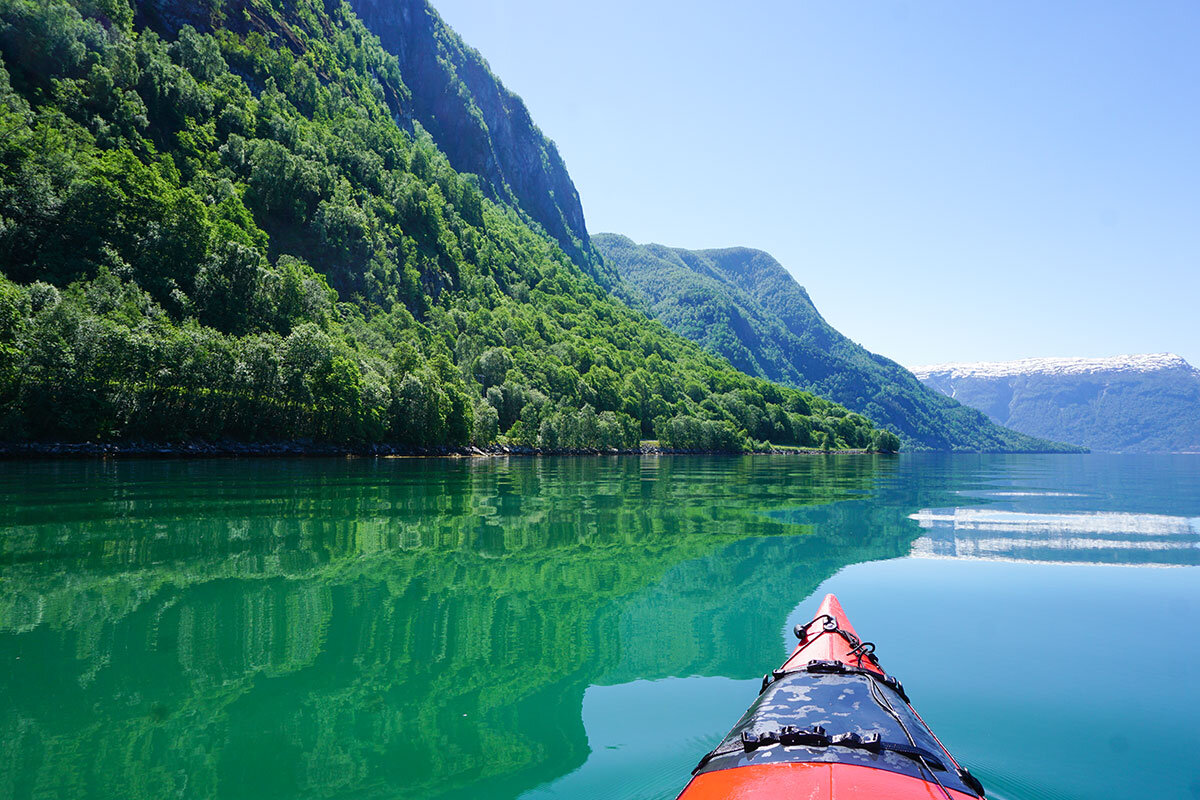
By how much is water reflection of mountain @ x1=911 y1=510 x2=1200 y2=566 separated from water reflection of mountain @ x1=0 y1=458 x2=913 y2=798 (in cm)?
238

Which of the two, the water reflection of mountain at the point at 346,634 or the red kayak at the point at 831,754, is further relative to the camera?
the water reflection of mountain at the point at 346,634

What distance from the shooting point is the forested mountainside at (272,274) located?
59.4m

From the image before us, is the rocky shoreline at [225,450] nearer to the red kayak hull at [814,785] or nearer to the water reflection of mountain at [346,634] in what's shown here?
the water reflection of mountain at [346,634]

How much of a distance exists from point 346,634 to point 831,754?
8539 millimetres

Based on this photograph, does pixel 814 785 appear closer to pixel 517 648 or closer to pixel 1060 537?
pixel 517 648

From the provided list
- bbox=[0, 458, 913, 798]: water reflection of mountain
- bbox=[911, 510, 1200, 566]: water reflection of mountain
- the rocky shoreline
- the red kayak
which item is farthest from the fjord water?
the rocky shoreline

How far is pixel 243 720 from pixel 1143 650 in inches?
563

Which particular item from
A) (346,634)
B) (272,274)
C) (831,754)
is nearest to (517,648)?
(346,634)

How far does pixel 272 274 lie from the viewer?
86.1m

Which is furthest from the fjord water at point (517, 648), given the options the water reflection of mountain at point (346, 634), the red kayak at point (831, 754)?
the red kayak at point (831, 754)

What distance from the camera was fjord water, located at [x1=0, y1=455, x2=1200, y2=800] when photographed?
6.83 meters

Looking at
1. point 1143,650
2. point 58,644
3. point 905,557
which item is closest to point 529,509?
point 905,557

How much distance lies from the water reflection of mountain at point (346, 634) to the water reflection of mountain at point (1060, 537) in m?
→ 2.38

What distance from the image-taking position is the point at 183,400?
5909 cm
